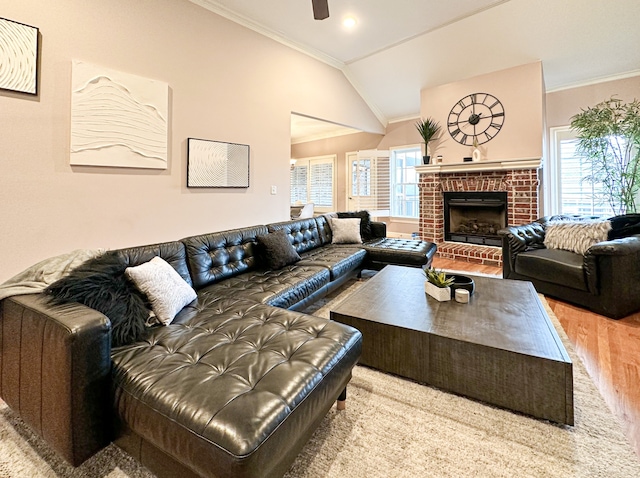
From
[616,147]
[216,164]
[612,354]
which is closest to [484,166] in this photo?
[616,147]

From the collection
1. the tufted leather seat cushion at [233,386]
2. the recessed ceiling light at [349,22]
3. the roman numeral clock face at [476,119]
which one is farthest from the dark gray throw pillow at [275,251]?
the roman numeral clock face at [476,119]

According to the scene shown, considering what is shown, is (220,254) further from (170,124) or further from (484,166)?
(484,166)

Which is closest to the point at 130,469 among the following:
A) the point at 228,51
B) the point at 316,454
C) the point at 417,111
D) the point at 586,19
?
the point at 316,454

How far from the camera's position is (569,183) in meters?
4.96

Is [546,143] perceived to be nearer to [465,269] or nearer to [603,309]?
[465,269]

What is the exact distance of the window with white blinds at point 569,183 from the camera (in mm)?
4723

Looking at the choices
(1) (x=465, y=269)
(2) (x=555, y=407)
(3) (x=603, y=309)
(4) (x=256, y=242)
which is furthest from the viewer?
(1) (x=465, y=269)

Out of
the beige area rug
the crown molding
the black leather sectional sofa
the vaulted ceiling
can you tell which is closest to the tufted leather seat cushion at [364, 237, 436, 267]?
the beige area rug

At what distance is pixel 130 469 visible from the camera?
1.26m

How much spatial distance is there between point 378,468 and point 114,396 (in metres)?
1.11

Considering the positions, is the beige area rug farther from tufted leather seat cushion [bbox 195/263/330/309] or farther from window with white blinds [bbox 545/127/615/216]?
window with white blinds [bbox 545/127/615/216]

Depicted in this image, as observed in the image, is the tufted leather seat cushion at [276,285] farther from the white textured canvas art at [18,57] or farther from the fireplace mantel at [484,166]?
the fireplace mantel at [484,166]

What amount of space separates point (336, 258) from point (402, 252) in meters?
0.89

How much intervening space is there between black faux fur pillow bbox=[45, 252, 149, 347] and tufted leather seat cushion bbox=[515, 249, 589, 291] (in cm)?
352
